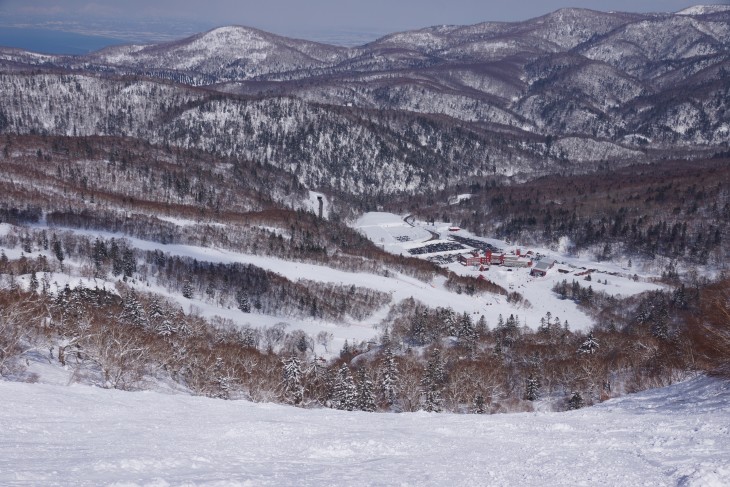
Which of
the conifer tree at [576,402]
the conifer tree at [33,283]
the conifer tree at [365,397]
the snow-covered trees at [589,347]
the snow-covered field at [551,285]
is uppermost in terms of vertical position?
the conifer tree at [576,402]

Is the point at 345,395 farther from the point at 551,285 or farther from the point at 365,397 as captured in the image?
the point at 551,285

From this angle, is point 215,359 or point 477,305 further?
point 477,305

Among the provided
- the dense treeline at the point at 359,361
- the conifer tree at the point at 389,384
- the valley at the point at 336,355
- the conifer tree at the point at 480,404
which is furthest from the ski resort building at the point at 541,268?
the conifer tree at the point at 480,404

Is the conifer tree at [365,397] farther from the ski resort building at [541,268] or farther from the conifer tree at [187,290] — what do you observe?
the ski resort building at [541,268]

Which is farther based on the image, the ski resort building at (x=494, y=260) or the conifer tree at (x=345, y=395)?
the ski resort building at (x=494, y=260)

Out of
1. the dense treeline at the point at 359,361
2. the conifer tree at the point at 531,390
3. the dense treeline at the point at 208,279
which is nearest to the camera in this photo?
the dense treeline at the point at 359,361

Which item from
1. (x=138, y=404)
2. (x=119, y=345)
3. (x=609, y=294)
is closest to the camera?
(x=138, y=404)

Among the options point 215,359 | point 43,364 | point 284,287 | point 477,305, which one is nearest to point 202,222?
point 284,287

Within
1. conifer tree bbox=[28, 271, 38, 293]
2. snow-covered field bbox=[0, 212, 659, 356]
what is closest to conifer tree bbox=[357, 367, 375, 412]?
snow-covered field bbox=[0, 212, 659, 356]

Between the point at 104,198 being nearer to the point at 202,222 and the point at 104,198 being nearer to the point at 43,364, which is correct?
the point at 202,222
